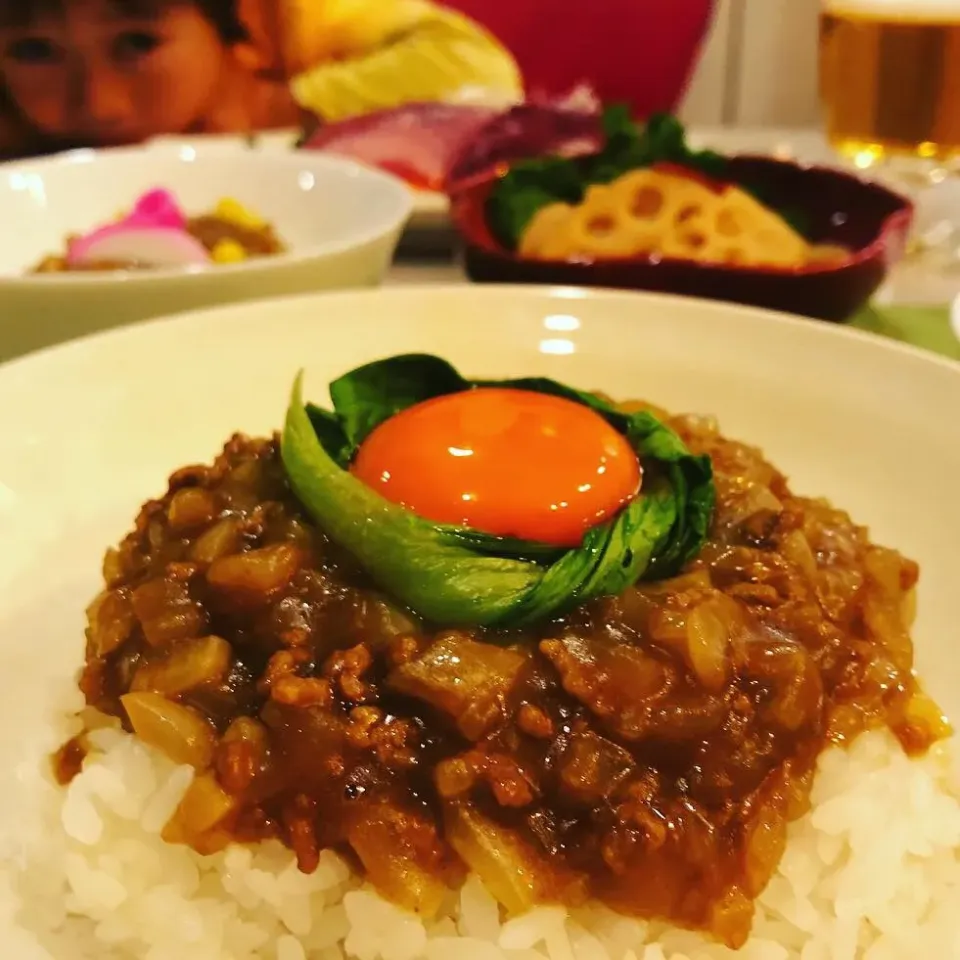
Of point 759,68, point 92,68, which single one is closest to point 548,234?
point 92,68

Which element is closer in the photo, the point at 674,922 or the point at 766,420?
the point at 674,922

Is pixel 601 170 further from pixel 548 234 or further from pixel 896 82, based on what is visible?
pixel 896 82

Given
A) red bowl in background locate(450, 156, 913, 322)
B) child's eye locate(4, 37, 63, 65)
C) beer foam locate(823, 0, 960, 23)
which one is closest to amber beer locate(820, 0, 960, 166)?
beer foam locate(823, 0, 960, 23)

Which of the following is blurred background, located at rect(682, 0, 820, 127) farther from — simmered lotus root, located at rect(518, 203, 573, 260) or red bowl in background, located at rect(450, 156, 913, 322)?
simmered lotus root, located at rect(518, 203, 573, 260)

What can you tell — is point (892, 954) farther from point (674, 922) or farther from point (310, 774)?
point (310, 774)

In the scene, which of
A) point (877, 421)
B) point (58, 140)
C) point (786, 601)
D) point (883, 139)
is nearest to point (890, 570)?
point (786, 601)

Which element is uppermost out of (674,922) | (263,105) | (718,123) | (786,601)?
(786,601)

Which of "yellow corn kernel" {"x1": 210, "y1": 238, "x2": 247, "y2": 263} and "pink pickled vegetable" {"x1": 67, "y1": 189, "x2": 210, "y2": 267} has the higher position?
"pink pickled vegetable" {"x1": 67, "y1": 189, "x2": 210, "y2": 267}
